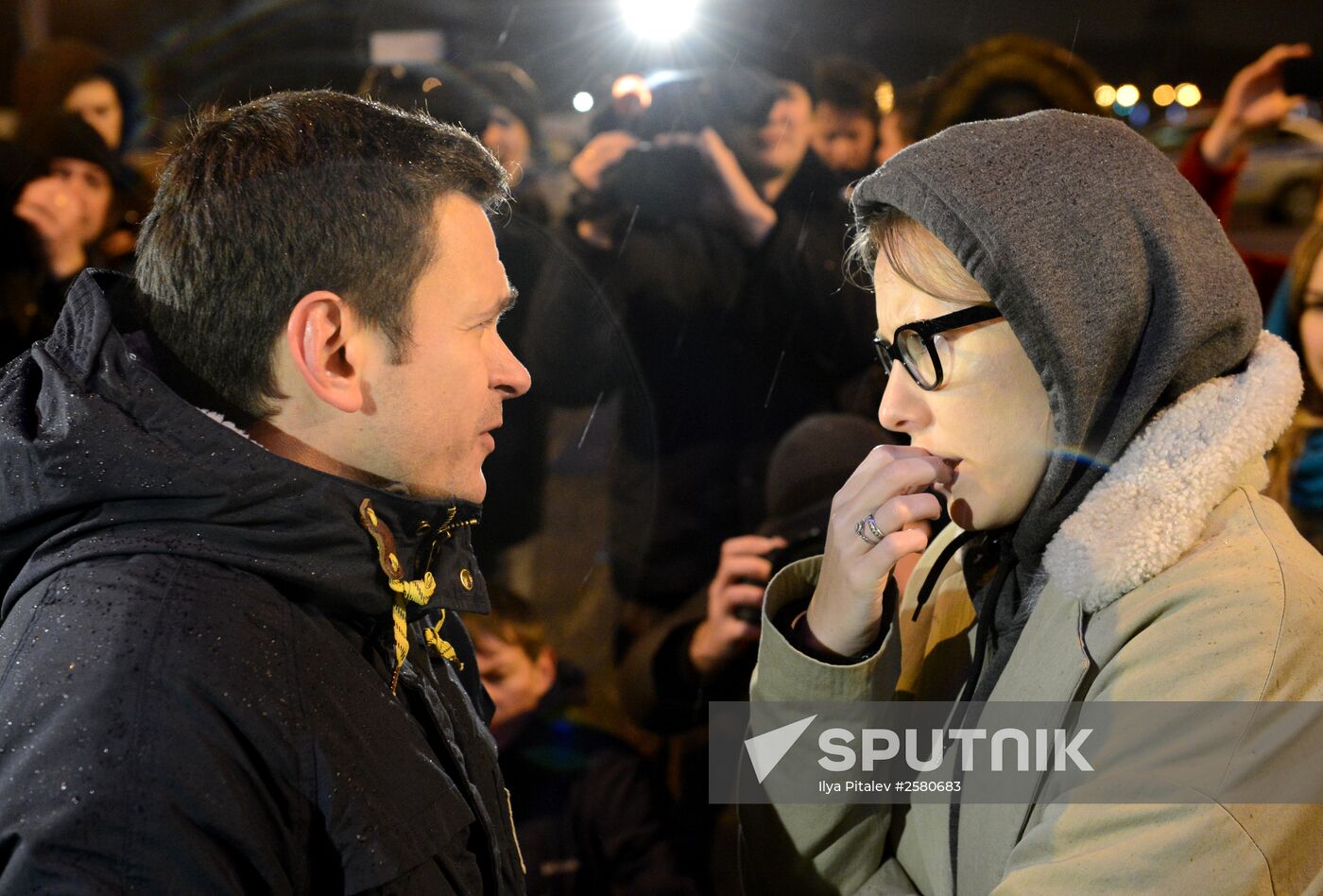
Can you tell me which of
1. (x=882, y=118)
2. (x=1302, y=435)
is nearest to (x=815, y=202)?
(x=882, y=118)

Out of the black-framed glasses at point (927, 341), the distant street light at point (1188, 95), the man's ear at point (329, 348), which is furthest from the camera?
the distant street light at point (1188, 95)

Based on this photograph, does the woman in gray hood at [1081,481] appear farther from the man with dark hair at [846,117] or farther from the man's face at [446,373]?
the man with dark hair at [846,117]

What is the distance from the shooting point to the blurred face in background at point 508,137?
317 centimetres

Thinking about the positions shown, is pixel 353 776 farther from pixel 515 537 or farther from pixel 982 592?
pixel 515 537

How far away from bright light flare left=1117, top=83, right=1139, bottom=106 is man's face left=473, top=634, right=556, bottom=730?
118 inches

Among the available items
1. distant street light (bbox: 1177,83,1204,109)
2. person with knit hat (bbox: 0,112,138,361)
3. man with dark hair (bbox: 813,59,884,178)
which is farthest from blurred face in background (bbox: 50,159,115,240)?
distant street light (bbox: 1177,83,1204,109)

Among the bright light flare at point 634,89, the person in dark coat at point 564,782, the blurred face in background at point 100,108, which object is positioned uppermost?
the blurred face in background at point 100,108

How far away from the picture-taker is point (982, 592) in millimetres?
1707

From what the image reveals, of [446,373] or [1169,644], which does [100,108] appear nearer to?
[446,373]

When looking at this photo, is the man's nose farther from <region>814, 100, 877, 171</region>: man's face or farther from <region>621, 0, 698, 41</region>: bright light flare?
<region>621, 0, 698, 41</region>: bright light flare

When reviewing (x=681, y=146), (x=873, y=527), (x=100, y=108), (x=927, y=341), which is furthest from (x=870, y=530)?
(x=100, y=108)

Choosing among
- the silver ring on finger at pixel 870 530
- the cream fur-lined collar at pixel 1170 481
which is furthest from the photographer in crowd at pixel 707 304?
the cream fur-lined collar at pixel 1170 481

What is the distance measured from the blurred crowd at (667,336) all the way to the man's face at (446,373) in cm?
109

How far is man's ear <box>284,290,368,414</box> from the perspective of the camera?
4.24ft
